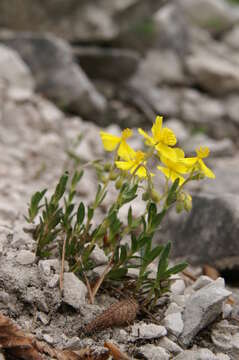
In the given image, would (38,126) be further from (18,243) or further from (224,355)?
(224,355)

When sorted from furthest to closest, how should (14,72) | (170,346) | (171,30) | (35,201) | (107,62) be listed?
1. (171,30)
2. (107,62)
3. (14,72)
4. (35,201)
5. (170,346)

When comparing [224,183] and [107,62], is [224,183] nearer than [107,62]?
Yes

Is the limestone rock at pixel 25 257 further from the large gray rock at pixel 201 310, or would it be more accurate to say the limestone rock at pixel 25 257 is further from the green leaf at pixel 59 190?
the large gray rock at pixel 201 310

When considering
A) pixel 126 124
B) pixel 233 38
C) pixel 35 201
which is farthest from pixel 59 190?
pixel 233 38

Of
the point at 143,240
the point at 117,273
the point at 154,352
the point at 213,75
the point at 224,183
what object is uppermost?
the point at 213,75

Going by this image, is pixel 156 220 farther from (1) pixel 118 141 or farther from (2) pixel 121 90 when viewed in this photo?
(2) pixel 121 90
